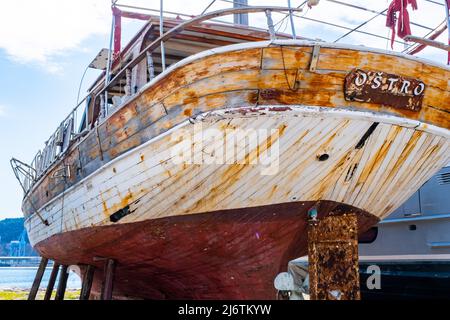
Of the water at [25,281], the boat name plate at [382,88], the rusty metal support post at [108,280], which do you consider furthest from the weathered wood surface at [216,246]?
the water at [25,281]

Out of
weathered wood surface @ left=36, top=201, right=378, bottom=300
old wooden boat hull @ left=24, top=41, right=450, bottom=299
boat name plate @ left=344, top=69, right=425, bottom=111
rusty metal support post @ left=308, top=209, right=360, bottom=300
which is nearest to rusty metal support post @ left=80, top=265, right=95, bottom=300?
weathered wood surface @ left=36, top=201, right=378, bottom=300

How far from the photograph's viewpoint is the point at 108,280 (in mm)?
6191

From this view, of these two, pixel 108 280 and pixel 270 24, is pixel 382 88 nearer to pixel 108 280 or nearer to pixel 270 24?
pixel 270 24

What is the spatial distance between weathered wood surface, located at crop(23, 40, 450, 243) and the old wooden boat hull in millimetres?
12

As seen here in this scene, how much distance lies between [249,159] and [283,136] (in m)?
0.42

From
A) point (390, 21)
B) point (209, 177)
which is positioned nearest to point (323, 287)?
point (209, 177)

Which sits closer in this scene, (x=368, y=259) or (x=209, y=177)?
(x=209, y=177)

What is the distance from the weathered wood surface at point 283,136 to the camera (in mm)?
4184

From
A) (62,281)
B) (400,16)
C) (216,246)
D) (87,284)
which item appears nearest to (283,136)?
(216,246)

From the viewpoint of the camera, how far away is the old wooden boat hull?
419 centimetres

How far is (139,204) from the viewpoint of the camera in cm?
513
